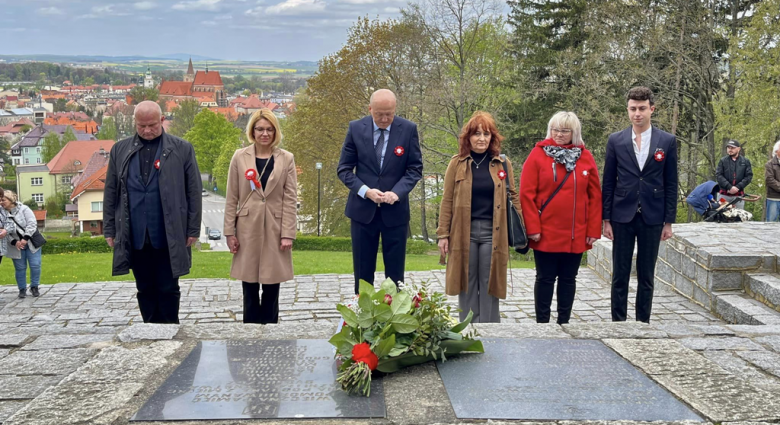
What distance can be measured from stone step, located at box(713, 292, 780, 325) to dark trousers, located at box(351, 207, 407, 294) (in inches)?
124

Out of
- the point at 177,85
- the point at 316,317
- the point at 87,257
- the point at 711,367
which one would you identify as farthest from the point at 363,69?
the point at 177,85

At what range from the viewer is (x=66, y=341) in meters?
4.23

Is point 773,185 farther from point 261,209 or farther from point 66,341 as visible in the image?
point 66,341

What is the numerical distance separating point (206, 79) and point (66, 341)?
552 ft

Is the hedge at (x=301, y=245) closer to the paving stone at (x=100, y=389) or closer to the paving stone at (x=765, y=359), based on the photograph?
the paving stone at (x=765, y=359)

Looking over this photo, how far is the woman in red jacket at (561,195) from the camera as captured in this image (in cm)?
516

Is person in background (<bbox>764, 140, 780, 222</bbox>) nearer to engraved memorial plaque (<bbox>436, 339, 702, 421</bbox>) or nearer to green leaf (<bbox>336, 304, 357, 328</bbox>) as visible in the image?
engraved memorial plaque (<bbox>436, 339, 702, 421</bbox>)

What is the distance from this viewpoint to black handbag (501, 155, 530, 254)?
5.09 meters

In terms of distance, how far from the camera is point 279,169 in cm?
533

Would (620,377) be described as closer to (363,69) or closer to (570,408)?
(570,408)

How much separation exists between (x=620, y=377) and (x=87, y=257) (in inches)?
644

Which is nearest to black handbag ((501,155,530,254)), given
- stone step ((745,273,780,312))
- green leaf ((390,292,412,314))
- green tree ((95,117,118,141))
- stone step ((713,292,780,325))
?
green leaf ((390,292,412,314))

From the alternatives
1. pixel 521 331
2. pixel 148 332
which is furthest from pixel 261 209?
pixel 521 331

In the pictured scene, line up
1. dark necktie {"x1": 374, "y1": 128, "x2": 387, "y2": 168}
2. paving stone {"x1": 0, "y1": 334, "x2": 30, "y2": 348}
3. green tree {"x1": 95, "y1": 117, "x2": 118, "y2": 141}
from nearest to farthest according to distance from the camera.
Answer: paving stone {"x1": 0, "y1": 334, "x2": 30, "y2": 348} → dark necktie {"x1": 374, "y1": 128, "x2": 387, "y2": 168} → green tree {"x1": 95, "y1": 117, "x2": 118, "y2": 141}
